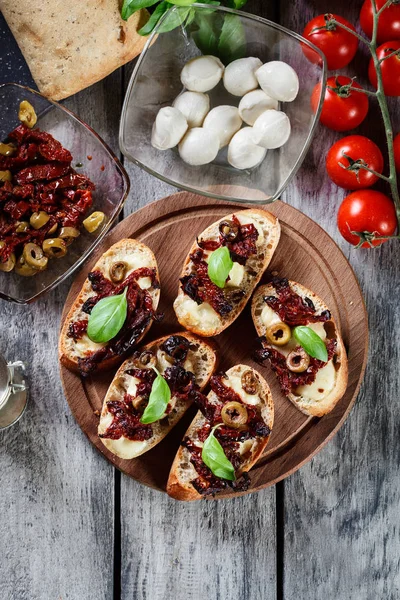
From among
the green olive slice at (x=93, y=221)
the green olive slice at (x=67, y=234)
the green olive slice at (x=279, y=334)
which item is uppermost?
the green olive slice at (x=93, y=221)

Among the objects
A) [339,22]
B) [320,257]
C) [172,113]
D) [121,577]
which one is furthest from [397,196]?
[121,577]

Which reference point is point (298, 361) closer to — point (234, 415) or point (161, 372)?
point (234, 415)

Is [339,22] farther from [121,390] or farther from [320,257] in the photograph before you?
[121,390]

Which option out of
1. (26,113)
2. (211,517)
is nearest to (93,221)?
(26,113)

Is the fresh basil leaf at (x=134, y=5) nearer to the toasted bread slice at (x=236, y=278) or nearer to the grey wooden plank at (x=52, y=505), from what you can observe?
the toasted bread slice at (x=236, y=278)

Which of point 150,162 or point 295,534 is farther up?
point 150,162

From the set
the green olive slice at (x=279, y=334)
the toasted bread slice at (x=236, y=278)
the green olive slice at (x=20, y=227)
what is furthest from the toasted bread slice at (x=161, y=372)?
the green olive slice at (x=20, y=227)

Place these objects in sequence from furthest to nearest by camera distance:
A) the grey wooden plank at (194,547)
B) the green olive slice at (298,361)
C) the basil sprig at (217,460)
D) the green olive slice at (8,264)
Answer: the grey wooden plank at (194,547) < the green olive slice at (8,264) < the green olive slice at (298,361) < the basil sprig at (217,460)
